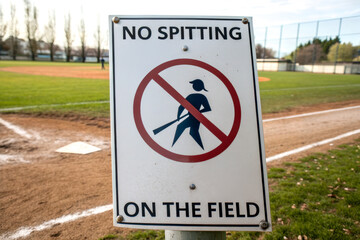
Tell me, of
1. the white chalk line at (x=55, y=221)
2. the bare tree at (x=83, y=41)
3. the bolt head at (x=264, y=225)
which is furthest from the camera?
the bare tree at (x=83, y=41)

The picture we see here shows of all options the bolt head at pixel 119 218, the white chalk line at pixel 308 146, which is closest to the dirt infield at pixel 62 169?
the white chalk line at pixel 308 146

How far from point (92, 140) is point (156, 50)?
14.3 ft

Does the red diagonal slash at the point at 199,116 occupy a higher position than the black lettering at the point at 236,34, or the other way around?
the black lettering at the point at 236,34

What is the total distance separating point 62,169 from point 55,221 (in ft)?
4.46

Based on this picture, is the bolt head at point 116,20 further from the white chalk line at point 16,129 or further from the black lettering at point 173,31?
the white chalk line at point 16,129

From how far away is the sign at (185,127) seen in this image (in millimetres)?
1252

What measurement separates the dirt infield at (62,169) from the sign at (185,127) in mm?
1519

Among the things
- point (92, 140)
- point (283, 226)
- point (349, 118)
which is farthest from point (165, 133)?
point (349, 118)

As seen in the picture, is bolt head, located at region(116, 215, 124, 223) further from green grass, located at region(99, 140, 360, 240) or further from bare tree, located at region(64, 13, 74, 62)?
bare tree, located at region(64, 13, 74, 62)

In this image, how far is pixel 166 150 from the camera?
1280 millimetres

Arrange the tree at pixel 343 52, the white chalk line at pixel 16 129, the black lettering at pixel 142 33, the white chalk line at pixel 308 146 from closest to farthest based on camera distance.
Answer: the black lettering at pixel 142 33 → the white chalk line at pixel 308 146 → the white chalk line at pixel 16 129 → the tree at pixel 343 52

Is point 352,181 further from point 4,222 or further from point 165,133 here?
point 4,222

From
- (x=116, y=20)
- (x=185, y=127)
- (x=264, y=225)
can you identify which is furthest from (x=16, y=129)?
(x=264, y=225)

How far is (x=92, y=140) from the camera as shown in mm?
5348
